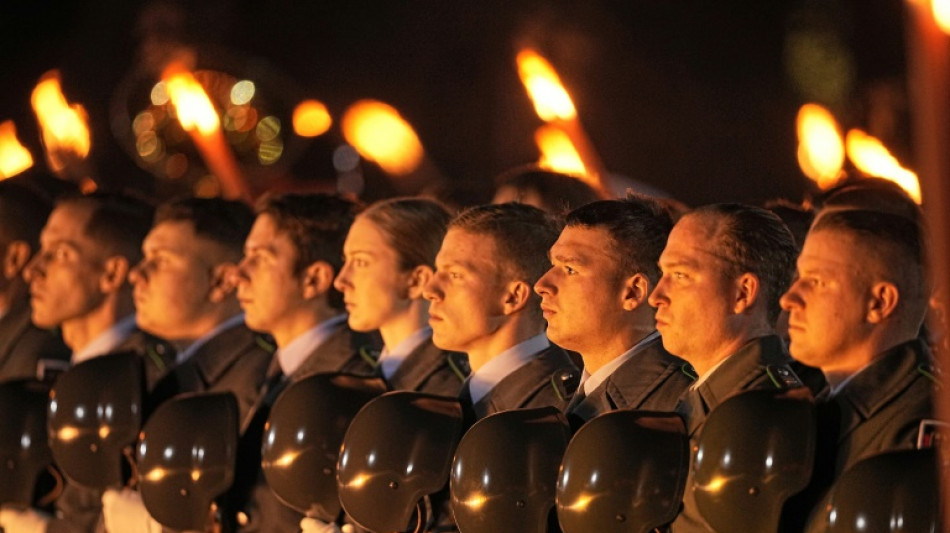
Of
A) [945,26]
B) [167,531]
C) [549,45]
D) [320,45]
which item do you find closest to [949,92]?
[945,26]

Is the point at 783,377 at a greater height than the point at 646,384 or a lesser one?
greater

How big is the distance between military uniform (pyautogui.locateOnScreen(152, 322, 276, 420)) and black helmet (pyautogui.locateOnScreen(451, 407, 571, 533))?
153 cm

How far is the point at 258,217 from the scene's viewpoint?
17.5ft

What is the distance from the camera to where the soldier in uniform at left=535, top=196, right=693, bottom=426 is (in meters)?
4.02

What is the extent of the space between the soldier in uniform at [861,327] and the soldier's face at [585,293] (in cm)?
47

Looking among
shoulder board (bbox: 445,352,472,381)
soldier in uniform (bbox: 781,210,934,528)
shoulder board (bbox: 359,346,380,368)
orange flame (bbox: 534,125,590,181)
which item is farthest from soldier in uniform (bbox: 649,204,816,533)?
orange flame (bbox: 534,125,590,181)

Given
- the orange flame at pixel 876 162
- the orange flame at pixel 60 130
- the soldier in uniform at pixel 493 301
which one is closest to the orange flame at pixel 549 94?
the orange flame at pixel 876 162

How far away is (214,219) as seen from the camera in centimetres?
577

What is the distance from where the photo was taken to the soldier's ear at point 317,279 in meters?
5.25

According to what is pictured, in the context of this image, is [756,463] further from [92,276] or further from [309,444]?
[92,276]

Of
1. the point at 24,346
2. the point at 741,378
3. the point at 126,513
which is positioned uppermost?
the point at 741,378

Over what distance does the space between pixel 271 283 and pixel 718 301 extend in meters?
1.75

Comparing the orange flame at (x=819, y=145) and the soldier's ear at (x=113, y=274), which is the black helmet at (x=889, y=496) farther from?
the orange flame at (x=819, y=145)

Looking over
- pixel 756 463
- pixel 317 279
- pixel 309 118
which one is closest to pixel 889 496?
pixel 756 463
